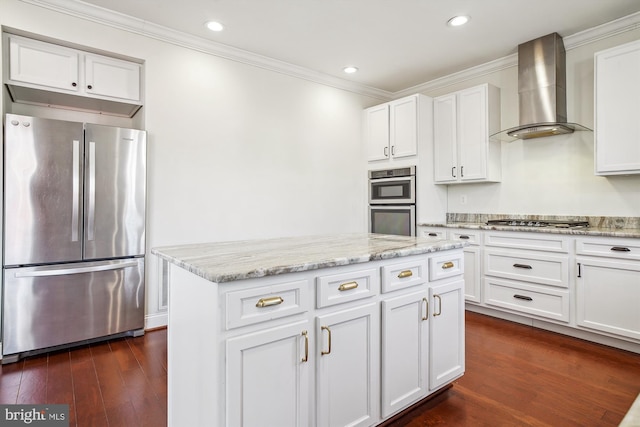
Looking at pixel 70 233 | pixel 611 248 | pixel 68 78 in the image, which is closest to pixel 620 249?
pixel 611 248

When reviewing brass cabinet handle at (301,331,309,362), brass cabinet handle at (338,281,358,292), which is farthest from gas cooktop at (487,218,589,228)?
brass cabinet handle at (301,331,309,362)

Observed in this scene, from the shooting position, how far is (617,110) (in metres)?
2.81

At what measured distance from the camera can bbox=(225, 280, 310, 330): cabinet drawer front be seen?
121 cm

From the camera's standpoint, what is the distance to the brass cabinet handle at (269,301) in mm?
1268

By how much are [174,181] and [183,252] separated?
1.79 m

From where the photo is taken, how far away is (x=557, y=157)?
348cm

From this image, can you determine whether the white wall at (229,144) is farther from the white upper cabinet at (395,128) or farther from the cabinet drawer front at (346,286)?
the cabinet drawer front at (346,286)

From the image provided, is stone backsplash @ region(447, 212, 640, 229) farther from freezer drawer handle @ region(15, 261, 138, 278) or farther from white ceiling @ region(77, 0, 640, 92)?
freezer drawer handle @ region(15, 261, 138, 278)

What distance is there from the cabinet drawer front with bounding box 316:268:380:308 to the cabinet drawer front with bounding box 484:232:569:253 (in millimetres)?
2207

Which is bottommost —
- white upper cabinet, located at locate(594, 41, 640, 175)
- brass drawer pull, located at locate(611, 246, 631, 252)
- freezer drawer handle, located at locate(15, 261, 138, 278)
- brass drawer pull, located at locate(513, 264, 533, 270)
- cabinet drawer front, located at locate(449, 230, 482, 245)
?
brass drawer pull, located at locate(513, 264, 533, 270)

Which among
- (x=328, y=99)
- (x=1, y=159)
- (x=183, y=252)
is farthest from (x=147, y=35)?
(x=183, y=252)

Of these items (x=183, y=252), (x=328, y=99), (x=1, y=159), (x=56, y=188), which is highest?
(x=328, y=99)

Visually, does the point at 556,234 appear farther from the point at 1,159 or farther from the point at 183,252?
the point at 1,159

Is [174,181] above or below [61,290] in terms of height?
above
